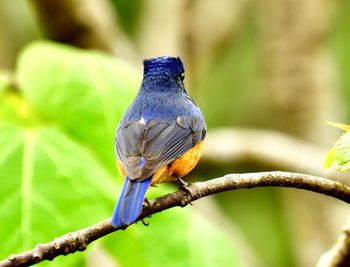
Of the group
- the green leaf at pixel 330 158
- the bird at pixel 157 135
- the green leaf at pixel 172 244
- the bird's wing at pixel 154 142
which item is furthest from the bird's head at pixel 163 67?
the green leaf at pixel 330 158

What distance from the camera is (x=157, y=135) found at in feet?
7.97

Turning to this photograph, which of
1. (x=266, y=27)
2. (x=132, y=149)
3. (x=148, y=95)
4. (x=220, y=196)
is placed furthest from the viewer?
(x=220, y=196)

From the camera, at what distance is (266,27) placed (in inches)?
218

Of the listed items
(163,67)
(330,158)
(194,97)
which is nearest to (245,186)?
(330,158)

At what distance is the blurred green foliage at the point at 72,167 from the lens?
108 inches

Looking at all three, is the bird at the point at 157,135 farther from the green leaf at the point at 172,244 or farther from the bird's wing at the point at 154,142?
the green leaf at the point at 172,244

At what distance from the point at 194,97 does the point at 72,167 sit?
8.03 ft

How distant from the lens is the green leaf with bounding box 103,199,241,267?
288 cm

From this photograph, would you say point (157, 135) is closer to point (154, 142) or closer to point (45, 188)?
point (154, 142)

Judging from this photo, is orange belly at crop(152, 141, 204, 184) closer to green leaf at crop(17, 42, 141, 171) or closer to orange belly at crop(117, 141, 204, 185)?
orange belly at crop(117, 141, 204, 185)

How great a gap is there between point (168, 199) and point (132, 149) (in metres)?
0.28

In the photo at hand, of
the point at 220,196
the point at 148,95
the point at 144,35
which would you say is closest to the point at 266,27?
the point at 144,35

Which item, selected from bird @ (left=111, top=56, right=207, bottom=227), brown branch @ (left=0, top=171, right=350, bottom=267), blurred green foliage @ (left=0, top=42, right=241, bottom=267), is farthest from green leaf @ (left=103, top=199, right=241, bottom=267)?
brown branch @ (left=0, top=171, right=350, bottom=267)

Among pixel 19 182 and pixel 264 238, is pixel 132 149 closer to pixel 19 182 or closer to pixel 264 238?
pixel 19 182
